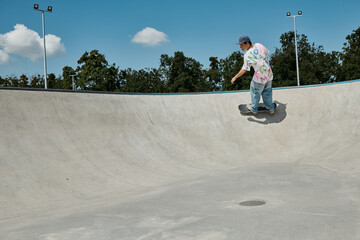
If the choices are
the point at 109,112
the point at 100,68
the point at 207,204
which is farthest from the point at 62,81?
the point at 207,204

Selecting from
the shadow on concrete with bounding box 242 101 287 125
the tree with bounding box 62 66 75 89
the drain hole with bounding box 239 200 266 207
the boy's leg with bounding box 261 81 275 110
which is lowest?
the drain hole with bounding box 239 200 266 207

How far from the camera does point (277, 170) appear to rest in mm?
8055

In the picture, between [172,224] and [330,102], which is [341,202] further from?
[330,102]

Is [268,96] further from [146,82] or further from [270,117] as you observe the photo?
[146,82]

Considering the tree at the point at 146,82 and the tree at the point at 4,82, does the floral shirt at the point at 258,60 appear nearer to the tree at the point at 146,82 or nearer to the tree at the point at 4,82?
the tree at the point at 146,82

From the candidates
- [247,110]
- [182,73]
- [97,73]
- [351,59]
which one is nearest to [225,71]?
[182,73]

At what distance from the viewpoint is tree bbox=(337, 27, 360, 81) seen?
39406 millimetres

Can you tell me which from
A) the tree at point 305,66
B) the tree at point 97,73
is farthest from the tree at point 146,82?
the tree at point 305,66

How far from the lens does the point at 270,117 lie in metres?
11.3

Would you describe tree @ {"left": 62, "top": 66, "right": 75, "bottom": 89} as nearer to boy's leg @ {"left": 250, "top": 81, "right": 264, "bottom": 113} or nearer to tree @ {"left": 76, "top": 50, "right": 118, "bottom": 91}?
tree @ {"left": 76, "top": 50, "right": 118, "bottom": 91}

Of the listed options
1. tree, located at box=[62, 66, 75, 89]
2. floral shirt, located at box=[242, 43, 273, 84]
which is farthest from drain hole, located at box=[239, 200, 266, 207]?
tree, located at box=[62, 66, 75, 89]

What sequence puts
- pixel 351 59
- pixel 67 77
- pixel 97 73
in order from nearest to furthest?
pixel 351 59, pixel 97 73, pixel 67 77

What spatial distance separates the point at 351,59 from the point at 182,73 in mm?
22763

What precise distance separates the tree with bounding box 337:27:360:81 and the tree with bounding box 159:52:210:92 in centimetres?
1919
